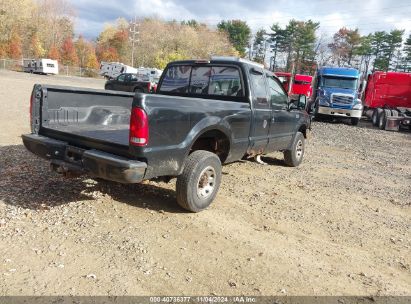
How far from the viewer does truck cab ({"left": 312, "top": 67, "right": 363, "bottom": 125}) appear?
62.2 feet

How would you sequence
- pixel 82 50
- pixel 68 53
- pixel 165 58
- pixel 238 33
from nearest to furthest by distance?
pixel 165 58 → pixel 68 53 → pixel 82 50 → pixel 238 33

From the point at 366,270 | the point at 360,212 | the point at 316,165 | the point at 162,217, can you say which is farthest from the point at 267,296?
the point at 316,165

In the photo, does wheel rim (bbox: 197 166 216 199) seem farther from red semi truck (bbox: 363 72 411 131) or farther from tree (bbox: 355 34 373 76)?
tree (bbox: 355 34 373 76)

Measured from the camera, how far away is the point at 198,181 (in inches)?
177

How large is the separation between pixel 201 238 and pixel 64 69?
6391cm

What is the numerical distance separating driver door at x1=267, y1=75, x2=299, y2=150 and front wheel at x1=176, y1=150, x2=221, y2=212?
1.87 m

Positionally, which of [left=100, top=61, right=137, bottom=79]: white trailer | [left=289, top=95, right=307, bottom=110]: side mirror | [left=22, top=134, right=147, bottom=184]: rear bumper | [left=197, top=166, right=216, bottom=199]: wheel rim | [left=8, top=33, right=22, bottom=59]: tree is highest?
[left=8, top=33, right=22, bottom=59]: tree

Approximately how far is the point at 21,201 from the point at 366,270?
4.05 m

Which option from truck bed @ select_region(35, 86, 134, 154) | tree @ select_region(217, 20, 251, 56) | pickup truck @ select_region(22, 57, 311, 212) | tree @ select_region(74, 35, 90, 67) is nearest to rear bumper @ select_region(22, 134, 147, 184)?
pickup truck @ select_region(22, 57, 311, 212)

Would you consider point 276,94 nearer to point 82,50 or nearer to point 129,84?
point 129,84

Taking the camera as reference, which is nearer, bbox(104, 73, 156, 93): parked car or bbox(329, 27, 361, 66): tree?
bbox(104, 73, 156, 93): parked car

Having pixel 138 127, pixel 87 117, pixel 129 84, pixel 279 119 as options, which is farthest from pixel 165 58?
pixel 138 127

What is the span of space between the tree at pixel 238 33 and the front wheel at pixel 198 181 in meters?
91.0

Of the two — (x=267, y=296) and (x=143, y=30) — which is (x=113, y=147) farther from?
(x=143, y=30)
